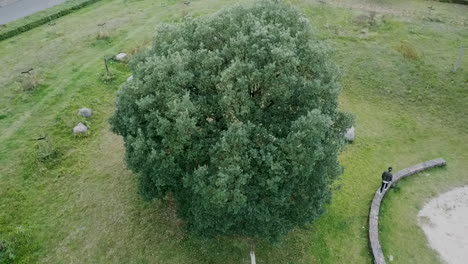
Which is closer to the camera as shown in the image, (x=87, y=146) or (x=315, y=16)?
(x=87, y=146)

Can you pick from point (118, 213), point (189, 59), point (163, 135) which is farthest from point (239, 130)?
point (118, 213)

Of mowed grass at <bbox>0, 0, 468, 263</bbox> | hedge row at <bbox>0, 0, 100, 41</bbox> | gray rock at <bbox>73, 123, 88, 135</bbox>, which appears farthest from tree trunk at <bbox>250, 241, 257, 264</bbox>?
hedge row at <bbox>0, 0, 100, 41</bbox>

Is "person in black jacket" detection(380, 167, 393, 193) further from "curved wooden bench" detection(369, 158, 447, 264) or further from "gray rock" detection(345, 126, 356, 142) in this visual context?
"gray rock" detection(345, 126, 356, 142)

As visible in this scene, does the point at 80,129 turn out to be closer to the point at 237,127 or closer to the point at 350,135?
the point at 237,127

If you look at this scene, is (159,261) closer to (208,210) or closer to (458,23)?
(208,210)

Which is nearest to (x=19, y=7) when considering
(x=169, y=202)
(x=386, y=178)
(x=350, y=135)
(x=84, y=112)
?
(x=84, y=112)

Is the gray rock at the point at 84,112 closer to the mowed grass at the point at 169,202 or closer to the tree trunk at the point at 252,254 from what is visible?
the mowed grass at the point at 169,202
